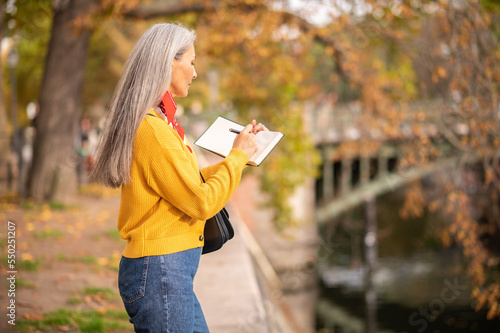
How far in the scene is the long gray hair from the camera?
1872 mm

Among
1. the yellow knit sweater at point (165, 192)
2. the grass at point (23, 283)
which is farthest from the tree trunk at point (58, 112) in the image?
the yellow knit sweater at point (165, 192)

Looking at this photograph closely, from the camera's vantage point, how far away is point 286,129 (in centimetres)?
1328

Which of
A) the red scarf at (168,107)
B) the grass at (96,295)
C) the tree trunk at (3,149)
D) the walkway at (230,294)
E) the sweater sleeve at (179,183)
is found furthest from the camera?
the tree trunk at (3,149)

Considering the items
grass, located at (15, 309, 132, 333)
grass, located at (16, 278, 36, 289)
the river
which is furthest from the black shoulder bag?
the river

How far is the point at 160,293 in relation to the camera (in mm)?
1855

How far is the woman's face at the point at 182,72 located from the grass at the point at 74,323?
2.35 m

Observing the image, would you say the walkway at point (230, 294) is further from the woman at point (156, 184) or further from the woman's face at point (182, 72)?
the woman's face at point (182, 72)

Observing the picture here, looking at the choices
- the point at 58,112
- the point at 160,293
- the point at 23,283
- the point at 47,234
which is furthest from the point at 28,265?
the point at 58,112

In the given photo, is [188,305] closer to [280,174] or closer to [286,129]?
[286,129]

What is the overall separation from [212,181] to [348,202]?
2024 centimetres

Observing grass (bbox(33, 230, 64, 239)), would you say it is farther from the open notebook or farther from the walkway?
the open notebook

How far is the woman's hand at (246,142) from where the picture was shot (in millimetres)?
2012

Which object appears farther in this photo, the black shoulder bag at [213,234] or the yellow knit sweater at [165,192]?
the black shoulder bag at [213,234]

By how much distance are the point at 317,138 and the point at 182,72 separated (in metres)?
18.5
